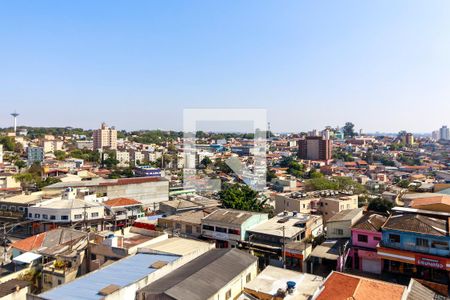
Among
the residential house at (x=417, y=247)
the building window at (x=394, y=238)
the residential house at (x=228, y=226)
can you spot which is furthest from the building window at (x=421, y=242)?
the residential house at (x=228, y=226)

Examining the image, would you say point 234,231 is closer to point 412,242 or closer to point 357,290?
point 412,242

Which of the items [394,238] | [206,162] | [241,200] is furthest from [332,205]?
[206,162]

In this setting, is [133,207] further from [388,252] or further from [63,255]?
[388,252]

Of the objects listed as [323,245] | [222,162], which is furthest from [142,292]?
[222,162]

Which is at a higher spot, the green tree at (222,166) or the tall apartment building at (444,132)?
the tall apartment building at (444,132)

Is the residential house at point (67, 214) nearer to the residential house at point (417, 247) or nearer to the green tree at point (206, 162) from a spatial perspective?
the residential house at point (417, 247)
